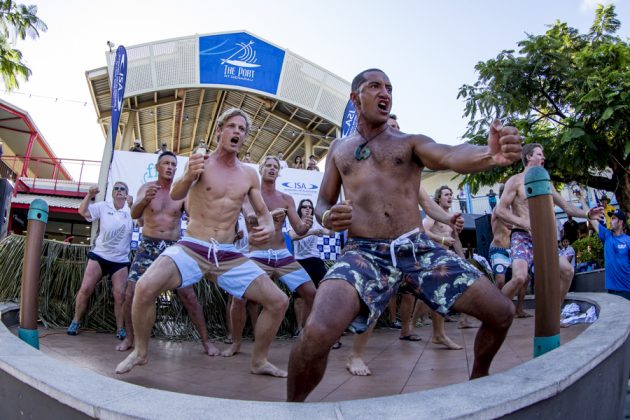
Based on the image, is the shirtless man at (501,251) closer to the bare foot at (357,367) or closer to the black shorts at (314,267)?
the black shorts at (314,267)

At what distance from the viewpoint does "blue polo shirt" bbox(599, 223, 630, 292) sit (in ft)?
17.5

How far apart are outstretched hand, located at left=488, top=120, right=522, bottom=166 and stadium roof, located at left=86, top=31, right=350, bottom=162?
1152 cm

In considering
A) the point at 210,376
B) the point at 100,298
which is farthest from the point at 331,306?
the point at 100,298

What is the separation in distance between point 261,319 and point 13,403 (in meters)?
1.68

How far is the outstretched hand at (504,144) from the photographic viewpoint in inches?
73.6

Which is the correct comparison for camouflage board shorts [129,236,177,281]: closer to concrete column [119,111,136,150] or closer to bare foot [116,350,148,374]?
bare foot [116,350,148,374]

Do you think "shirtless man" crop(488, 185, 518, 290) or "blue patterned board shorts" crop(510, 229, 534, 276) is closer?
"blue patterned board shorts" crop(510, 229, 534, 276)

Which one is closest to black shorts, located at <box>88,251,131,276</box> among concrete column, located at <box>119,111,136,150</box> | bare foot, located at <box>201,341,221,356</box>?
bare foot, located at <box>201,341,221,356</box>

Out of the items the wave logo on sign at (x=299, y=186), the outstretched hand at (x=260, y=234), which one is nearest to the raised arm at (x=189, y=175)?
the outstretched hand at (x=260, y=234)

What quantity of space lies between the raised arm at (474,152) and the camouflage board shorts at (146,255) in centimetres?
315

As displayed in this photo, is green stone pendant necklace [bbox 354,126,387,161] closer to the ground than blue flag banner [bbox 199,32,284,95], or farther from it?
closer to the ground

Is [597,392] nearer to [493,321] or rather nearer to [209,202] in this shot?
[493,321]

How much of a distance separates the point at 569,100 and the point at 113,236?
10169mm

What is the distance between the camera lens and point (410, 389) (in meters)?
2.89
